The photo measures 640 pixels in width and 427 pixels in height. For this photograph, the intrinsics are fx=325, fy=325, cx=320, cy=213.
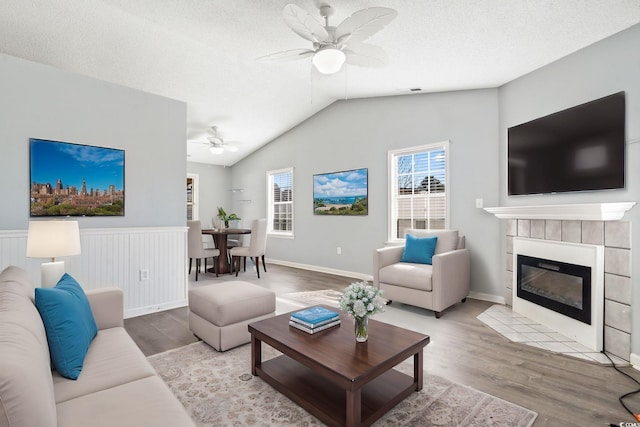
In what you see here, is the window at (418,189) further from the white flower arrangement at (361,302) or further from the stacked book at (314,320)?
the white flower arrangement at (361,302)

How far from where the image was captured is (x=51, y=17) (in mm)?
2924

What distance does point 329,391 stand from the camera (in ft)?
6.22

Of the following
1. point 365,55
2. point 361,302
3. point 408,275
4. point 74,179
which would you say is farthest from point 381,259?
point 74,179

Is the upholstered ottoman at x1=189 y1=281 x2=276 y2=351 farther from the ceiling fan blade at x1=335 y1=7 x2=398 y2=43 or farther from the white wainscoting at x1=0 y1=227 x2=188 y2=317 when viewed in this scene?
the ceiling fan blade at x1=335 y1=7 x2=398 y2=43

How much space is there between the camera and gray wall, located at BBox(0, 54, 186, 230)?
9.56ft

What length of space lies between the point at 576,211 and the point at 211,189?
736cm

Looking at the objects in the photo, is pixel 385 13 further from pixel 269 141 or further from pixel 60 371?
pixel 269 141

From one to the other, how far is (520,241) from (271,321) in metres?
2.84

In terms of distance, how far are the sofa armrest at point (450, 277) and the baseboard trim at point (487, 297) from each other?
0.91ft

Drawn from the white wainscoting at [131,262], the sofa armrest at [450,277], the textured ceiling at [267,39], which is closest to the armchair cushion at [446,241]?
the sofa armrest at [450,277]

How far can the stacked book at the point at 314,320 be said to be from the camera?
81.2 inches

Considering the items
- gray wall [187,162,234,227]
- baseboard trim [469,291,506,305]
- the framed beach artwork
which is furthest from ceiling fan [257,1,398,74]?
gray wall [187,162,234,227]

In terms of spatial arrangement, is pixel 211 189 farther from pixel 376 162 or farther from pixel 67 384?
pixel 67 384

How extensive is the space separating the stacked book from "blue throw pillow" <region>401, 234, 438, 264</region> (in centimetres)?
202
